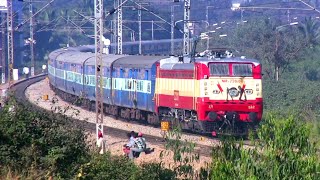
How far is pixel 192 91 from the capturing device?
86.7 ft

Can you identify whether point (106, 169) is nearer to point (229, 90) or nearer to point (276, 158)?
point (276, 158)

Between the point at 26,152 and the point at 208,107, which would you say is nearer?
the point at 26,152

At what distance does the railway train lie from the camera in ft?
84.6

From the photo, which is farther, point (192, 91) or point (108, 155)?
point (192, 91)

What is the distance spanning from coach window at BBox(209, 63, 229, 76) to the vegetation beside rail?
330 inches

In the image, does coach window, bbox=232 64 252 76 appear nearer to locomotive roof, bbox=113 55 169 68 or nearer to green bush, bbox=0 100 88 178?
locomotive roof, bbox=113 55 169 68

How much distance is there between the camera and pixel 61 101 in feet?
141

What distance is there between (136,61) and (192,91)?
6.49 meters

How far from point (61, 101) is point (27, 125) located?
2747 centimetres

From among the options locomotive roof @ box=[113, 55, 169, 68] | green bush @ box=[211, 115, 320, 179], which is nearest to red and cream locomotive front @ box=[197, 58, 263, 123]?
locomotive roof @ box=[113, 55, 169, 68]

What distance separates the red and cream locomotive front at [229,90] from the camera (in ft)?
84.4

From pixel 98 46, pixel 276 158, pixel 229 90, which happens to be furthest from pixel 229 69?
pixel 276 158

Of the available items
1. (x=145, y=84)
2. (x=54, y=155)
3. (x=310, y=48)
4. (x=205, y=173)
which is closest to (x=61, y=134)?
(x=54, y=155)

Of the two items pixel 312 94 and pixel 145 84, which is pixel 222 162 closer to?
pixel 145 84
